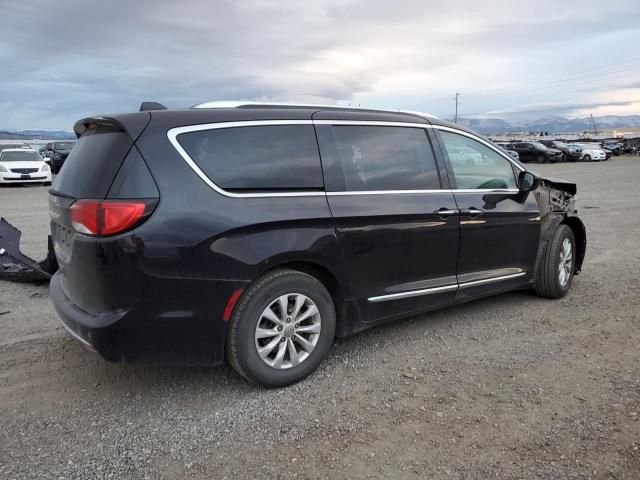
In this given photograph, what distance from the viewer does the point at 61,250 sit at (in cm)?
334

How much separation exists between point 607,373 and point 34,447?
142 inches

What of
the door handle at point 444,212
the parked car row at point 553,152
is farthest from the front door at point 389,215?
the parked car row at point 553,152

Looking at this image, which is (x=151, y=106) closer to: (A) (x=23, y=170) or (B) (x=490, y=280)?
(B) (x=490, y=280)

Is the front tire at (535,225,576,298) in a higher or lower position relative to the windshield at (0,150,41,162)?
lower

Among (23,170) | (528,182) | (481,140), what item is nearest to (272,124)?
(481,140)

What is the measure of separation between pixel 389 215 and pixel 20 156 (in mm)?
20675

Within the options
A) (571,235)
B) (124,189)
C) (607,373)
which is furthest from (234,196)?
(571,235)

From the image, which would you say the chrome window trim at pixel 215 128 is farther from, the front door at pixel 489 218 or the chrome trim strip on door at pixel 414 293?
the front door at pixel 489 218

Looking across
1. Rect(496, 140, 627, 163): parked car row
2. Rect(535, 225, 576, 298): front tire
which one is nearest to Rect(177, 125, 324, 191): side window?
Rect(535, 225, 576, 298): front tire

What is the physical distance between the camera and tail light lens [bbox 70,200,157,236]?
2846 mm

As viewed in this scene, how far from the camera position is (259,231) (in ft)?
10.5

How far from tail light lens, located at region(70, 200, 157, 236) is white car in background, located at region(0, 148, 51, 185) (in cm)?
1857

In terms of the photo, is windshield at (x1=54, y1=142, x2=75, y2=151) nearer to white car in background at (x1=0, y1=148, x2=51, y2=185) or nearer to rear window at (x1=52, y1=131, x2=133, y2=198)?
white car in background at (x1=0, y1=148, x2=51, y2=185)

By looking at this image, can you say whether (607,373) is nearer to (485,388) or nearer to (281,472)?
(485,388)
